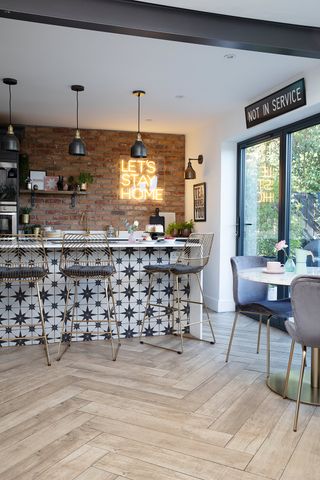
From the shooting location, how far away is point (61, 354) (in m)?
3.68

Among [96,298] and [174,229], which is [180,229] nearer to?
[174,229]

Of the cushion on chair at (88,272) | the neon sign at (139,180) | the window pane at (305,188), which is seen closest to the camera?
the cushion on chair at (88,272)

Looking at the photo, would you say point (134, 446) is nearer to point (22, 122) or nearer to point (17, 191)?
point (17, 191)

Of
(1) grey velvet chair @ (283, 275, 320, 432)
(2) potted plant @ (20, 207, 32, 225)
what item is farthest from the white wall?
(1) grey velvet chair @ (283, 275, 320, 432)

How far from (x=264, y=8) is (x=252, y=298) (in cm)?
209

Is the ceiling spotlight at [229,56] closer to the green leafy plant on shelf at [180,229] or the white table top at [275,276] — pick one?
the white table top at [275,276]

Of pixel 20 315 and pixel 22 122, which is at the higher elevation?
pixel 22 122

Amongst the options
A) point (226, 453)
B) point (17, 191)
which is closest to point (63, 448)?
point (226, 453)

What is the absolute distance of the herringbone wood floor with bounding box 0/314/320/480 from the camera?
78.0 inches

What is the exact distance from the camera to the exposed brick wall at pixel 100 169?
6.27 metres

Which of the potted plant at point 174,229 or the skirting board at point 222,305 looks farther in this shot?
the potted plant at point 174,229

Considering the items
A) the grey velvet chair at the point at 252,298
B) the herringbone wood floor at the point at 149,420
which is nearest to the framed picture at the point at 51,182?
the herringbone wood floor at the point at 149,420

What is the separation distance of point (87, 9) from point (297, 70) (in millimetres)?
2131

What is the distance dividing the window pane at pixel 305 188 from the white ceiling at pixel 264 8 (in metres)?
1.46
